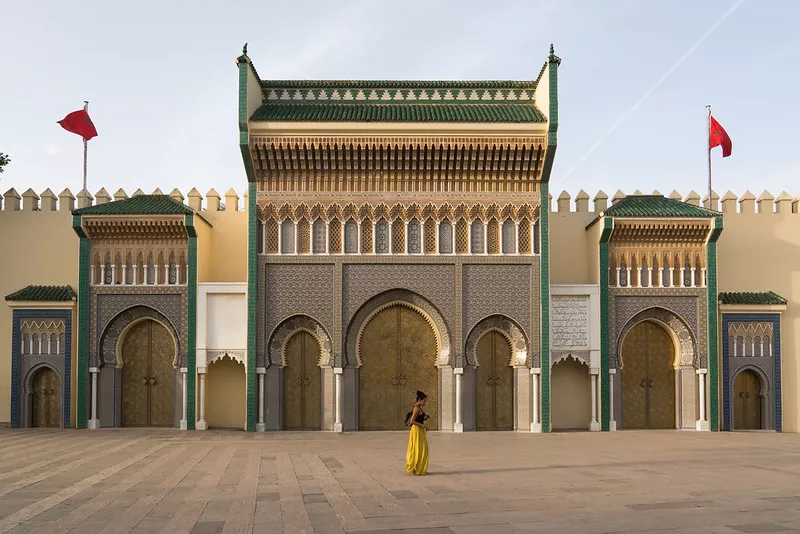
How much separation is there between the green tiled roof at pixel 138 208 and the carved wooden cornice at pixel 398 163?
206cm

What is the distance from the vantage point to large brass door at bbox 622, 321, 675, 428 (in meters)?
17.5

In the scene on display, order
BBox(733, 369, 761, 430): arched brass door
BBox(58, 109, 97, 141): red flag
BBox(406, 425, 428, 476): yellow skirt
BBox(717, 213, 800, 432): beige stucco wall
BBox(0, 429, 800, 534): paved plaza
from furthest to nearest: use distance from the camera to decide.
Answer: BBox(717, 213, 800, 432): beige stucco wall → BBox(58, 109, 97, 141): red flag → BBox(733, 369, 761, 430): arched brass door → BBox(406, 425, 428, 476): yellow skirt → BBox(0, 429, 800, 534): paved plaza

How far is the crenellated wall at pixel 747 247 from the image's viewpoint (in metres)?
18.3

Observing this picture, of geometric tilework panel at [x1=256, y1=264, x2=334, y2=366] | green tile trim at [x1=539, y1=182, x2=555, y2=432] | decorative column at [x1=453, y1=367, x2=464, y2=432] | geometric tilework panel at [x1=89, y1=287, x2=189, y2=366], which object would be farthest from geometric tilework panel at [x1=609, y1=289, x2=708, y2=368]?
geometric tilework panel at [x1=89, y1=287, x2=189, y2=366]

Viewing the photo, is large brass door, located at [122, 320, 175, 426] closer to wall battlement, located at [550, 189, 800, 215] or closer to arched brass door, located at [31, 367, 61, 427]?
arched brass door, located at [31, 367, 61, 427]

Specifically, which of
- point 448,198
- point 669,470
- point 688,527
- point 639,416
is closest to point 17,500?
point 688,527

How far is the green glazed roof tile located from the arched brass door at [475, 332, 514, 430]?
32.5 feet

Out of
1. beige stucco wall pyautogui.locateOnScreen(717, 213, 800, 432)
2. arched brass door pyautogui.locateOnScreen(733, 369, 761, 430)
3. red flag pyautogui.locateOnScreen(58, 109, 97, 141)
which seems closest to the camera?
arched brass door pyautogui.locateOnScreen(733, 369, 761, 430)

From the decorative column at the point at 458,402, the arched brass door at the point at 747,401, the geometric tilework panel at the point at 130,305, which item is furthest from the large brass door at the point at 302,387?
the arched brass door at the point at 747,401

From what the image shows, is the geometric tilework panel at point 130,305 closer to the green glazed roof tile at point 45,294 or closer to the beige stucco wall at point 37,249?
the green glazed roof tile at point 45,294

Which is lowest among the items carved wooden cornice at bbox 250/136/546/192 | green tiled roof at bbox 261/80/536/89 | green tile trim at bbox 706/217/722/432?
green tile trim at bbox 706/217/722/432

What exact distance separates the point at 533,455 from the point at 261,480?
5060 millimetres

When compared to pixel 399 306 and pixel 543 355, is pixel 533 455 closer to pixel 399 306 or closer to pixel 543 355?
pixel 543 355

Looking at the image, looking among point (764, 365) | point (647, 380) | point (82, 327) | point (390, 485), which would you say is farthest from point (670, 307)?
point (82, 327)
